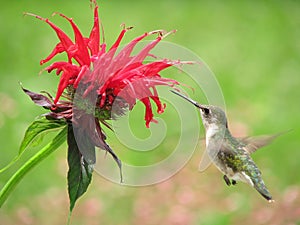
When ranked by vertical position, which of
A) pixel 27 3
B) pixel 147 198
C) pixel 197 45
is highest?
pixel 27 3

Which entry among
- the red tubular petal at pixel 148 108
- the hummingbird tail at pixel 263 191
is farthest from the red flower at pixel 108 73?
the hummingbird tail at pixel 263 191

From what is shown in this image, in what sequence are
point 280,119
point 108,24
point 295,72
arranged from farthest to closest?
1. point 108,24
2. point 295,72
3. point 280,119

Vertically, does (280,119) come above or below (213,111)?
below

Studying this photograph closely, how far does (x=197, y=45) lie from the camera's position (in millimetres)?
5816

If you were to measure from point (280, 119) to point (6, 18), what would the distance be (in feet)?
8.62

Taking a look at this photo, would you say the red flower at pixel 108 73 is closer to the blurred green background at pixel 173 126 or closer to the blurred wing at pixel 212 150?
the blurred wing at pixel 212 150

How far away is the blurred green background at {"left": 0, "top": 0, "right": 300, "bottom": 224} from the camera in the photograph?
10.0 feet

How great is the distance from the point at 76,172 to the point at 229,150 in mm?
564

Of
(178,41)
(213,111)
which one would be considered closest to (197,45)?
(178,41)

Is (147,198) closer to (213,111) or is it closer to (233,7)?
(213,111)

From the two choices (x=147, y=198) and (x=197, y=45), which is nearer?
(x=147, y=198)

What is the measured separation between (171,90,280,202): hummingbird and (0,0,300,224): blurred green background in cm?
69

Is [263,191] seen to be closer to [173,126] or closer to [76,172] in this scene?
[76,172]

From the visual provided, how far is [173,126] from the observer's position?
4.39m
